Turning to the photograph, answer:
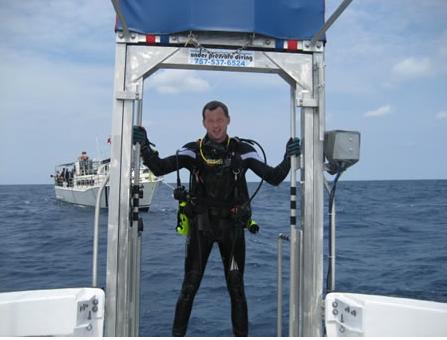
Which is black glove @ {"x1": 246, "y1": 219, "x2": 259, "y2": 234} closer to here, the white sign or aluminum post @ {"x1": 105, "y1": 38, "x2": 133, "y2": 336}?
aluminum post @ {"x1": 105, "y1": 38, "x2": 133, "y2": 336}

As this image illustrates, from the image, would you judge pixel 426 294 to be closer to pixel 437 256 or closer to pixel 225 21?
pixel 437 256

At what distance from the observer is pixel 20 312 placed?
3.08 metres

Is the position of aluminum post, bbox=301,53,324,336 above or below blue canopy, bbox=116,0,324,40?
below

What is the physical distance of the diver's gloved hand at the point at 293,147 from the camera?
12.7ft

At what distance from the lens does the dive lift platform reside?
368cm

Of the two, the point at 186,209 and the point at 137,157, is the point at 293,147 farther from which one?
the point at 137,157

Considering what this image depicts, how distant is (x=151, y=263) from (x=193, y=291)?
9.23 metres

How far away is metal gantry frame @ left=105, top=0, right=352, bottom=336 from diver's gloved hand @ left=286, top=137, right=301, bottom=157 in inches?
3.4

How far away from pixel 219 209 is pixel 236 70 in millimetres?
1277

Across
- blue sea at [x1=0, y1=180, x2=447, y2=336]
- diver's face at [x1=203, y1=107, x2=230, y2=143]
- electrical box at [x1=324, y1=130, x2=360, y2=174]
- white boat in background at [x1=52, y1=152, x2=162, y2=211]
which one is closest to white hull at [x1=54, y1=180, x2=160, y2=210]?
white boat in background at [x1=52, y1=152, x2=162, y2=211]

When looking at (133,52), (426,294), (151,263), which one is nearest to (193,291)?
(133,52)

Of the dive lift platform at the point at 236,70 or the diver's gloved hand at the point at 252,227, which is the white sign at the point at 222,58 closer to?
the dive lift platform at the point at 236,70

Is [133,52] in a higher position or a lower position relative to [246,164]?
higher

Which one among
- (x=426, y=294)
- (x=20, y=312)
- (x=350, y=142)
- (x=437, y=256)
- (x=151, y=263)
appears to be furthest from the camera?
(x=437, y=256)
